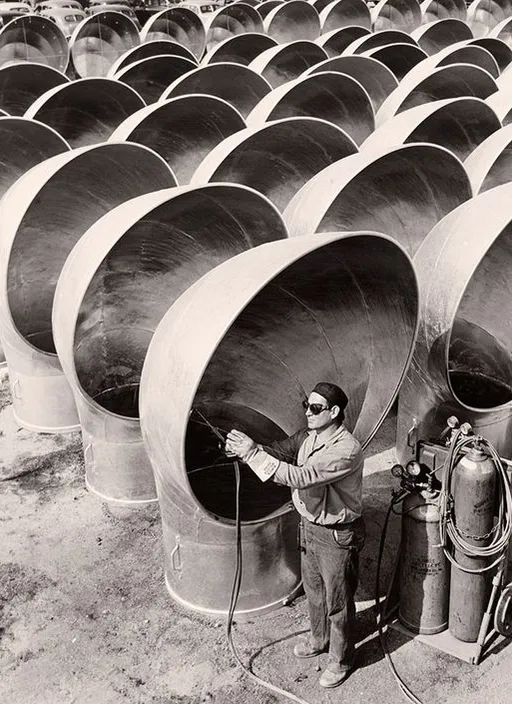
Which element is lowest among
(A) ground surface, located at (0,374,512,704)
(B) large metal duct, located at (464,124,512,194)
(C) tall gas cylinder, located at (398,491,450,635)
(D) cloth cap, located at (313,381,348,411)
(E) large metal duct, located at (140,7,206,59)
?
(A) ground surface, located at (0,374,512,704)

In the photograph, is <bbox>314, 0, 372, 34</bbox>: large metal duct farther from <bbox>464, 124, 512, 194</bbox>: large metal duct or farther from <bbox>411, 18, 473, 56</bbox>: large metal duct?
<bbox>464, 124, 512, 194</bbox>: large metal duct

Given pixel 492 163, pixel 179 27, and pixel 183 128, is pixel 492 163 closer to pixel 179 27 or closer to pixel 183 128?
pixel 183 128

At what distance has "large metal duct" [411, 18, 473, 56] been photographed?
1683cm

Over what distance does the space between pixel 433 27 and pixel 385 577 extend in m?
14.3

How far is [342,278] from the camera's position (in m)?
5.25

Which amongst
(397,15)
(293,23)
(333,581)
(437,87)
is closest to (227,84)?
(437,87)

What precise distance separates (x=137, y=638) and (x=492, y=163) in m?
6.06

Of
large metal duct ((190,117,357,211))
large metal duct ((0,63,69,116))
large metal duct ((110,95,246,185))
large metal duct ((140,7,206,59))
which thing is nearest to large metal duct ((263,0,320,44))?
large metal duct ((140,7,206,59))

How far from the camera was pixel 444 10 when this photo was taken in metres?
20.9

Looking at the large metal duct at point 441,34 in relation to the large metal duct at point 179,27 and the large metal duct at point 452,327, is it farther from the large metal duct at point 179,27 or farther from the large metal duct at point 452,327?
the large metal duct at point 452,327

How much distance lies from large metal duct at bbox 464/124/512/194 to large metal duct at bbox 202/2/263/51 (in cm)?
1174

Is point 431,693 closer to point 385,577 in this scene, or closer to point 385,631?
point 385,631

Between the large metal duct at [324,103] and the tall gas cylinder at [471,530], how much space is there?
751cm

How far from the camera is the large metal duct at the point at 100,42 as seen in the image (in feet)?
Result: 55.8
